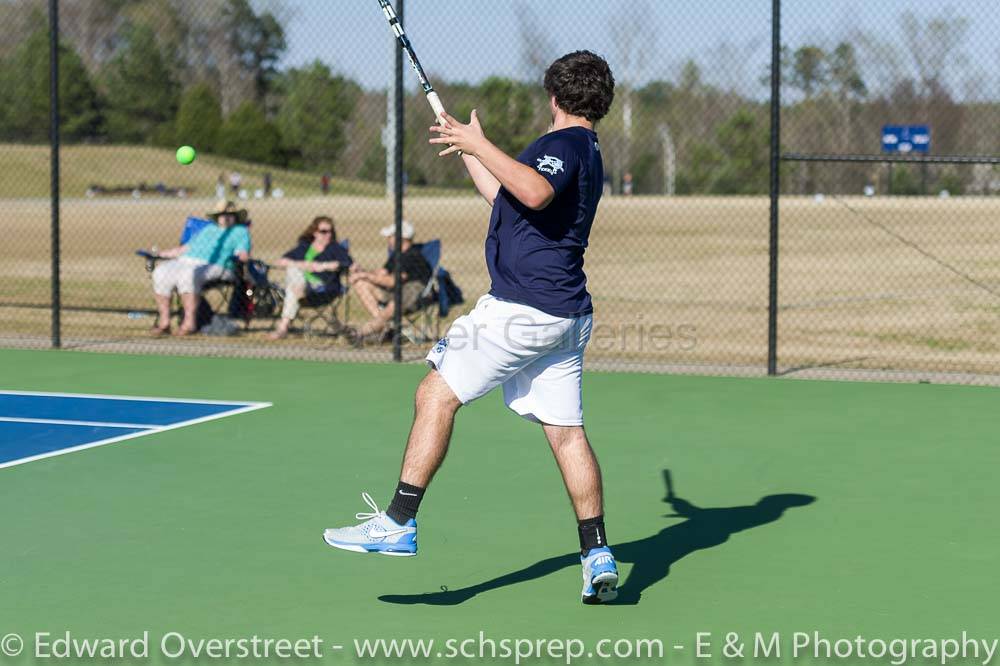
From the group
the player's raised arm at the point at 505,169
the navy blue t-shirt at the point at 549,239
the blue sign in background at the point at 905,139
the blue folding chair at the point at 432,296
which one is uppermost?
the blue sign in background at the point at 905,139

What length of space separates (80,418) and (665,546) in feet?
15.0

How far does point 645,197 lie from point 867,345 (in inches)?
1419

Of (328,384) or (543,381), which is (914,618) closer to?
(543,381)

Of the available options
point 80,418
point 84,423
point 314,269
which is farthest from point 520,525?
point 314,269

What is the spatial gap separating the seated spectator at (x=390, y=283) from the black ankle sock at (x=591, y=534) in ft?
24.4

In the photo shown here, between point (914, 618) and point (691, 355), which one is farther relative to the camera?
point (691, 355)

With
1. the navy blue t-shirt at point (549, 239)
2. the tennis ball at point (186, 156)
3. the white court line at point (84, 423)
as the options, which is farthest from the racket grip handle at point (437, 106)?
the tennis ball at point (186, 156)

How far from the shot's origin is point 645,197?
50.3m

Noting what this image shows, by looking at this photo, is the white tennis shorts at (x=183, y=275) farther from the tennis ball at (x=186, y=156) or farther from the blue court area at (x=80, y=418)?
the blue court area at (x=80, y=418)

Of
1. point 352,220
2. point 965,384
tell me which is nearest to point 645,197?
point 352,220

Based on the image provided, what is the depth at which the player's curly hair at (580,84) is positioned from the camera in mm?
5125

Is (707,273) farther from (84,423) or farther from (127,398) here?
(84,423)

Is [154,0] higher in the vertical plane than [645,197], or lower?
higher

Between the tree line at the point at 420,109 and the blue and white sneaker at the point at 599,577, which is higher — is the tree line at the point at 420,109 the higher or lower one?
the higher one
